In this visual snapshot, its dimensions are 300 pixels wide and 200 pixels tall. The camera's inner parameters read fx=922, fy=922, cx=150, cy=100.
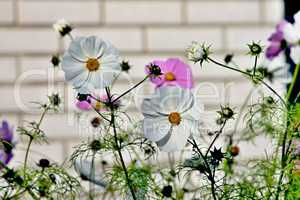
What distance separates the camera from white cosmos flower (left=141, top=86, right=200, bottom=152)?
0.95 meters

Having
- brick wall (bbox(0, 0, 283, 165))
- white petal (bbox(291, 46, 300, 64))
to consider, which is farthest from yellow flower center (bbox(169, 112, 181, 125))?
brick wall (bbox(0, 0, 283, 165))

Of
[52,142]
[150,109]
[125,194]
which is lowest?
[52,142]

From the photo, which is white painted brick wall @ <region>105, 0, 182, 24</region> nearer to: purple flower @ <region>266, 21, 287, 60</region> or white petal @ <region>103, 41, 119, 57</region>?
purple flower @ <region>266, 21, 287, 60</region>

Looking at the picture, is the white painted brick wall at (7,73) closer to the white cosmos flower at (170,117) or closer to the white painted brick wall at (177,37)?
the white painted brick wall at (177,37)

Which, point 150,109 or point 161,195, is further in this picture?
point 161,195

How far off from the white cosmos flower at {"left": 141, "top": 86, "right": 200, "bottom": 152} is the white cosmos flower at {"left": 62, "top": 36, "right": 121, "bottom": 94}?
50 mm

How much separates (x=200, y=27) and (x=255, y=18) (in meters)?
0.19

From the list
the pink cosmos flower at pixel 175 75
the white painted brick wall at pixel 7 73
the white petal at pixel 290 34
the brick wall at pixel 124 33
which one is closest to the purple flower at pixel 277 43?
the white petal at pixel 290 34

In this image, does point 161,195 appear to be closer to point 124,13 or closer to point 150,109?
point 150,109

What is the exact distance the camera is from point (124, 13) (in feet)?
9.71

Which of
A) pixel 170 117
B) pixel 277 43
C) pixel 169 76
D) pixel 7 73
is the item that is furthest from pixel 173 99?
pixel 7 73

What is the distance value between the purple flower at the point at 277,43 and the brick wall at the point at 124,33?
4.72 ft

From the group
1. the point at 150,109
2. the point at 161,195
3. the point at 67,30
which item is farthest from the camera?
the point at 67,30

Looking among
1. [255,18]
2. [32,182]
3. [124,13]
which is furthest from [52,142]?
[32,182]
